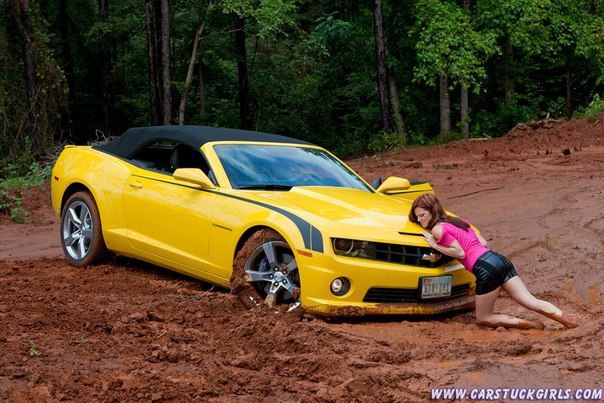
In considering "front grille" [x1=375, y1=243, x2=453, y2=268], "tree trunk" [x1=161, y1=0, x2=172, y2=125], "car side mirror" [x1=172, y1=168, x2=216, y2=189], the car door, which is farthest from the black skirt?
"tree trunk" [x1=161, y1=0, x2=172, y2=125]

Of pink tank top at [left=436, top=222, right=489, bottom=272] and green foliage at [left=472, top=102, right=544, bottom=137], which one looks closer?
pink tank top at [left=436, top=222, right=489, bottom=272]

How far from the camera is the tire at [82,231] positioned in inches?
351

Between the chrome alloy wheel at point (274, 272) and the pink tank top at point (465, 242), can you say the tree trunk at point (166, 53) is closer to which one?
the chrome alloy wheel at point (274, 272)

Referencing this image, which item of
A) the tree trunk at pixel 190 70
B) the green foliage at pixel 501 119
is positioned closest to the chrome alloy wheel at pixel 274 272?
the green foliage at pixel 501 119

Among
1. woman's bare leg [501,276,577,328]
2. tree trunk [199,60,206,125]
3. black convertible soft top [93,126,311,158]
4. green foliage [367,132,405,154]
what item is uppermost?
black convertible soft top [93,126,311,158]

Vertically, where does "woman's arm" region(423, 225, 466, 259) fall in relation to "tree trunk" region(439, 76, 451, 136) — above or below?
above

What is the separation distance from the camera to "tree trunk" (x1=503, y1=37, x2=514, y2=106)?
3222cm

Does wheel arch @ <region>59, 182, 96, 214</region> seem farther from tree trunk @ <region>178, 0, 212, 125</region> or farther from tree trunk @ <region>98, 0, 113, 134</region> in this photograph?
tree trunk @ <region>98, 0, 113, 134</region>

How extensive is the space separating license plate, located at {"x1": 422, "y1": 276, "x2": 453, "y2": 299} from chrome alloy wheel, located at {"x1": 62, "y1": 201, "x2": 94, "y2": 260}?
381 centimetres

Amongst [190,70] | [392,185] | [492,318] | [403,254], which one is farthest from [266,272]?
[190,70]

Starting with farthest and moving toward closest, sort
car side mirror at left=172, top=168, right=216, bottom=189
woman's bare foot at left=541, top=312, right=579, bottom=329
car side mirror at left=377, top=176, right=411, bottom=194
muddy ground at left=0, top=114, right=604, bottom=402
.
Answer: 1. car side mirror at left=377, top=176, right=411, bottom=194
2. car side mirror at left=172, top=168, right=216, bottom=189
3. woman's bare foot at left=541, top=312, right=579, bottom=329
4. muddy ground at left=0, top=114, right=604, bottom=402

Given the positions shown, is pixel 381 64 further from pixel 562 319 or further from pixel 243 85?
pixel 562 319

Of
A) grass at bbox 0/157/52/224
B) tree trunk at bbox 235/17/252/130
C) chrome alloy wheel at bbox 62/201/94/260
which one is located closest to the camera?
chrome alloy wheel at bbox 62/201/94/260

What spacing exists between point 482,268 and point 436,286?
0.39 meters
